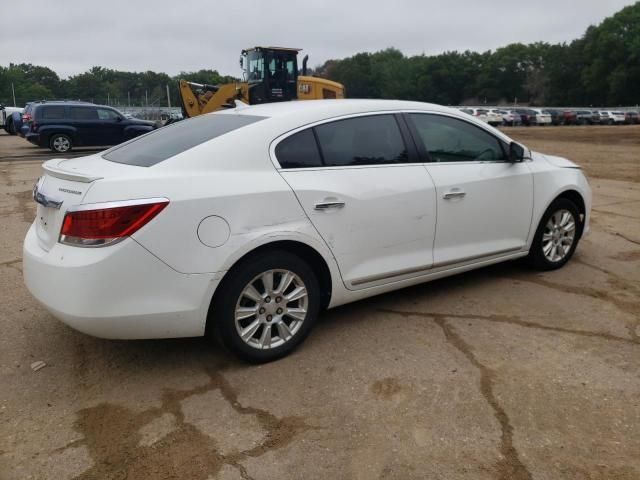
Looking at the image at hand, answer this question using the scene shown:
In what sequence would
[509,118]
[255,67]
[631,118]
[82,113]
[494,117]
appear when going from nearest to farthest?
[82,113] < [255,67] < [494,117] < [509,118] < [631,118]

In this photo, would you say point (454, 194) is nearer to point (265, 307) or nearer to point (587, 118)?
point (265, 307)

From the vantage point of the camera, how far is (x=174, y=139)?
12.0 feet

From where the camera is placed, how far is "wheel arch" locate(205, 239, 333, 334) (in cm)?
319

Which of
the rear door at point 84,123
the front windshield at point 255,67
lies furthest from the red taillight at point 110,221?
the front windshield at point 255,67

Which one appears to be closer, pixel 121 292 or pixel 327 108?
pixel 121 292

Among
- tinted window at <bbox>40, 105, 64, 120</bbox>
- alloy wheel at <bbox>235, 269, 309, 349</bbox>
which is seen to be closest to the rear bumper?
alloy wheel at <bbox>235, 269, 309, 349</bbox>

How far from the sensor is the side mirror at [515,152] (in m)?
4.59

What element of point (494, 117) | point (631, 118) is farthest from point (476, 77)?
point (494, 117)

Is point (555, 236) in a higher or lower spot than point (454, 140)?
lower

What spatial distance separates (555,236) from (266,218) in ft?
9.92

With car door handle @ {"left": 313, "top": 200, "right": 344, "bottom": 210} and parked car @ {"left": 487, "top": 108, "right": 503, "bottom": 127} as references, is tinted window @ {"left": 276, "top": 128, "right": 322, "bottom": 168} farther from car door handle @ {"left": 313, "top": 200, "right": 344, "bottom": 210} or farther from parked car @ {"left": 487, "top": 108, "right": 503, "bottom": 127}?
parked car @ {"left": 487, "top": 108, "right": 503, "bottom": 127}

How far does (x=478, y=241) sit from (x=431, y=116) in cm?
103

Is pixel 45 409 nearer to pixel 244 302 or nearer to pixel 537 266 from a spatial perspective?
pixel 244 302

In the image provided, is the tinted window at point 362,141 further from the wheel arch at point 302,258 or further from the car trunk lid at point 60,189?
the car trunk lid at point 60,189
